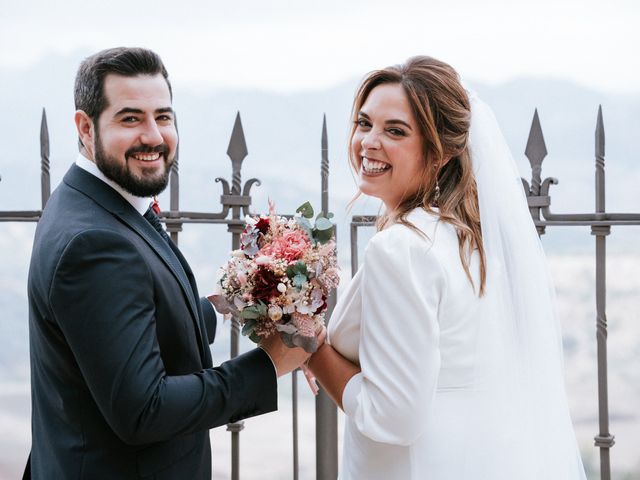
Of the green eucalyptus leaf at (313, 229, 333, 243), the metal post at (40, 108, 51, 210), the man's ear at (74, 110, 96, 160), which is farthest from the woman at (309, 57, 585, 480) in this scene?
the metal post at (40, 108, 51, 210)

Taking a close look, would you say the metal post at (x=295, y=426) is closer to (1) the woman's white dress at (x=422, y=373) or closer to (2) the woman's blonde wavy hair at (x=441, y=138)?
(1) the woman's white dress at (x=422, y=373)

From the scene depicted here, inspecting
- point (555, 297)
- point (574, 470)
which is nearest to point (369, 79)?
point (555, 297)

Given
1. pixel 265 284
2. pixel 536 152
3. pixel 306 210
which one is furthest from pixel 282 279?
pixel 536 152

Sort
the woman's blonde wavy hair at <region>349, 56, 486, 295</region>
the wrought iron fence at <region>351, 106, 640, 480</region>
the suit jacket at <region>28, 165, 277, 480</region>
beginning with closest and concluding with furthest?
the suit jacket at <region>28, 165, 277, 480</region> < the woman's blonde wavy hair at <region>349, 56, 486, 295</region> < the wrought iron fence at <region>351, 106, 640, 480</region>

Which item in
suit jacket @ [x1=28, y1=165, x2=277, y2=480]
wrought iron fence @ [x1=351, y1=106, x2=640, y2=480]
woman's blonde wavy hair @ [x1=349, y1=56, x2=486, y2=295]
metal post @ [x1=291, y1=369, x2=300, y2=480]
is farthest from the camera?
metal post @ [x1=291, y1=369, x2=300, y2=480]

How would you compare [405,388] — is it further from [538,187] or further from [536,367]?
[538,187]

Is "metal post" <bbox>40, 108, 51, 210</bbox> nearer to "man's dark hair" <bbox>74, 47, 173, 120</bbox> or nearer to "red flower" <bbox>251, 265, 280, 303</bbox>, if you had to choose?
"man's dark hair" <bbox>74, 47, 173, 120</bbox>

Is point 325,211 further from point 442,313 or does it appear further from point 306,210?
point 442,313

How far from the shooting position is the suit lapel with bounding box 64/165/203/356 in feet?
7.59

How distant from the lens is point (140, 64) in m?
2.37

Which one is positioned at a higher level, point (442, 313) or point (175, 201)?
point (175, 201)

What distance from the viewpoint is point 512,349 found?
270 centimetres

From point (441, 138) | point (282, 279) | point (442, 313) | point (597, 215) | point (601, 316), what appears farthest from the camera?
point (601, 316)

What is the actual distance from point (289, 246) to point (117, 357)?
596 millimetres
